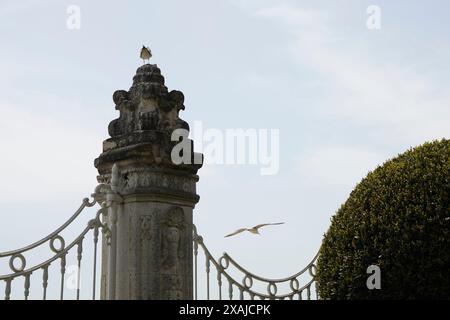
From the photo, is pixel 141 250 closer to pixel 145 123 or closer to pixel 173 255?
pixel 173 255

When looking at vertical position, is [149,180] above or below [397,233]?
above

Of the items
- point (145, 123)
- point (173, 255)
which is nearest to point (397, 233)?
point (173, 255)

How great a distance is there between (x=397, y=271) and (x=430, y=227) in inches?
25.3

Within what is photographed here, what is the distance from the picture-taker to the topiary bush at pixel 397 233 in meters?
8.37

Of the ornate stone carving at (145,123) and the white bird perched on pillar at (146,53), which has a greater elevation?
the white bird perched on pillar at (146,53)

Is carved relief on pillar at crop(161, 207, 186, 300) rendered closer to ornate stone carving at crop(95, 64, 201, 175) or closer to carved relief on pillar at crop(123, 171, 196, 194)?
carved relief on pillar at crop(123, 171, 196, 194)

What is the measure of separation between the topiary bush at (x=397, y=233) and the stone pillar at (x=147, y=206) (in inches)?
89.4

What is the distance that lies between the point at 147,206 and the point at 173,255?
1.93ft

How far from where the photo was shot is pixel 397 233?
28.2ft

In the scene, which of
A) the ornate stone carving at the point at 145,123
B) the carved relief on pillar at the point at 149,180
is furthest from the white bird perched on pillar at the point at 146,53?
the carved relief on pillar at the point at 149,180

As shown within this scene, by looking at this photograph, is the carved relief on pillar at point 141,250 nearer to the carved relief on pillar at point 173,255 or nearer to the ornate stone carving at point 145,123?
the carved relief on pillar at point 173,255

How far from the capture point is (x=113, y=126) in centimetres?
815

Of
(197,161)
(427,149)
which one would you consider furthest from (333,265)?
(197,161)
